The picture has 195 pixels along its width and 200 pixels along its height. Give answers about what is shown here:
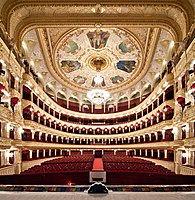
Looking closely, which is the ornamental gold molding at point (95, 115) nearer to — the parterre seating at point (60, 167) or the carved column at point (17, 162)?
the carved column at point (17, 162)

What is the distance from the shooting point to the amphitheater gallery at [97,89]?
442 inches

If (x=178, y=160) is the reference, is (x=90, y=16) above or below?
above

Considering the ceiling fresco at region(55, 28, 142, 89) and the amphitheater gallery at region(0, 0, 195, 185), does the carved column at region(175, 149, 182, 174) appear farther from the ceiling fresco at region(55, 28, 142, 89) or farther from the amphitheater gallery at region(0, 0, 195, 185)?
the ceiling fresco at region(55, 28, 142, 89)

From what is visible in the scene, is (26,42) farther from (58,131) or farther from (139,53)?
(58,131)

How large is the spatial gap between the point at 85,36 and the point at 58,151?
60.1 feet

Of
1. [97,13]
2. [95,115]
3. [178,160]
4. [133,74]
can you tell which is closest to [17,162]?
[178,160]

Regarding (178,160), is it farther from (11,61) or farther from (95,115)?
(95,115)

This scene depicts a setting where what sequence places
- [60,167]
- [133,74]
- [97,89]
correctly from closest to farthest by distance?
1. [60,167]
2. [97,89]
3. [133,74]

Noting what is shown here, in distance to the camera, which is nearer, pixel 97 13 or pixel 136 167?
pixel 97 13

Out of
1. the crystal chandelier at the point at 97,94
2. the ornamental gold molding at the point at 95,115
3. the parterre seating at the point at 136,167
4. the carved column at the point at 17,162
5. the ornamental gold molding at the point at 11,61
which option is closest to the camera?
the ornamental gold molding at the point at 11,61

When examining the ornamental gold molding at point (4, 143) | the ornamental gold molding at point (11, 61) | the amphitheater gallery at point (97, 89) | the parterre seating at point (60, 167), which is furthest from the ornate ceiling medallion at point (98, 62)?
the ornamental gold molding at point (4, 143)

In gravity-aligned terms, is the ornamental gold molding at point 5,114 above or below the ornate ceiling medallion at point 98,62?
below

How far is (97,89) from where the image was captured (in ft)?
71.6

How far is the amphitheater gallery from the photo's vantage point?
11.2 metres
